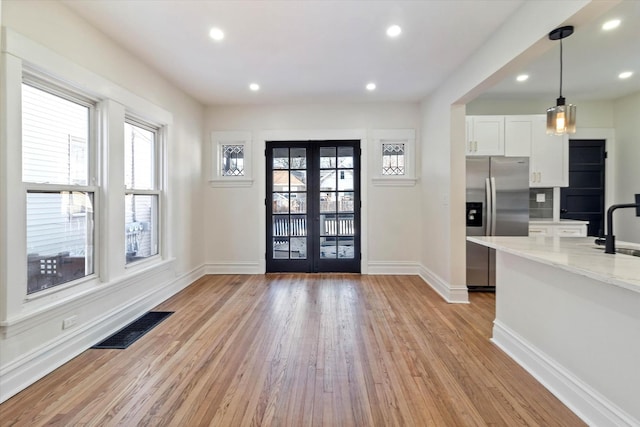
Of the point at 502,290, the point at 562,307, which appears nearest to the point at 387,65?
the point at 502,290

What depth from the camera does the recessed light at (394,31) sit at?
9.09 ft

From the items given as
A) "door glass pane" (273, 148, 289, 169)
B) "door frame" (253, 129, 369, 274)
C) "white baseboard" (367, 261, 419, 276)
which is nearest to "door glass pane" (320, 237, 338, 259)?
"door frame" (253, 129, 369, 274)

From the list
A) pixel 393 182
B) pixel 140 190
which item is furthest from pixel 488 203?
pixel 140 190

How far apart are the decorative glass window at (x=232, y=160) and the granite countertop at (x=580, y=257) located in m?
3.89

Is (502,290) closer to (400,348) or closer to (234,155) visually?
(400,348)

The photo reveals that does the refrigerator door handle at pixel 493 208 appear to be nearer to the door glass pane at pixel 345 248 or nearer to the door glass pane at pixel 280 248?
the door glass pane at pixel 345 248

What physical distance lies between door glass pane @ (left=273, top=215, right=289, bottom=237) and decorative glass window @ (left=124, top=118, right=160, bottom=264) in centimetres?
184

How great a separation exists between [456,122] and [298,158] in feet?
8.08

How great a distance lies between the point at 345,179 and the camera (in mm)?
5215

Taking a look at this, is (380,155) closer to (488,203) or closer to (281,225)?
(488,203)

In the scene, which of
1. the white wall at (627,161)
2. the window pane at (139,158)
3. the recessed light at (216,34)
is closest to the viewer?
the recessed light at (216,34)

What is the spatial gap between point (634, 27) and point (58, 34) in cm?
489

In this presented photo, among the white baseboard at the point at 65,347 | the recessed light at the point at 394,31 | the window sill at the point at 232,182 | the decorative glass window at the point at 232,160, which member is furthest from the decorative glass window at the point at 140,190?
the recessed light at the point at 394,31

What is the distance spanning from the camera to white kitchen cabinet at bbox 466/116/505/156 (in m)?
4.44
